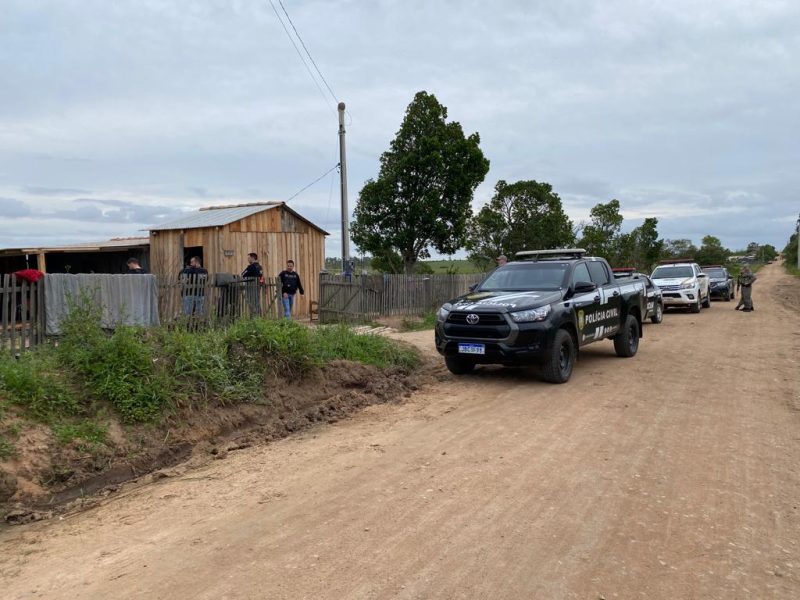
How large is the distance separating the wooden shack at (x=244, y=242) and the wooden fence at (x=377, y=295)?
5.68ft

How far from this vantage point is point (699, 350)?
37.9ft

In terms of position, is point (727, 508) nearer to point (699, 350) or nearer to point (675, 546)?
point (675, 546)

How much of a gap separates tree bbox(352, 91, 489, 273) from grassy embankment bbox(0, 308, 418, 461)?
44.3ft

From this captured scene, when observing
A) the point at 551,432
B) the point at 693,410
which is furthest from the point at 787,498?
the point at 693,410

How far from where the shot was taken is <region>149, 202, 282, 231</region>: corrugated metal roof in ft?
53.5

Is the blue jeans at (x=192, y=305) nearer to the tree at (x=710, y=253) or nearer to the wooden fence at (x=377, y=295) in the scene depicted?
the wooden fence at (x=377, y=295)

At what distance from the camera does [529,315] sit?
815 centimetres

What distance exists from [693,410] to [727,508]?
297cm

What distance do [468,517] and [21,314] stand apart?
6.65m

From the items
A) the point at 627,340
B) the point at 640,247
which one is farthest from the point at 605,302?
the point at 640,247

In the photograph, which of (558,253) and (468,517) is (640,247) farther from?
(468,517)

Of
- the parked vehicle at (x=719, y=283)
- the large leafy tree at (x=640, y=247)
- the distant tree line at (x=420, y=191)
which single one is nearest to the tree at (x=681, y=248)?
the large leafy tree at (x=640, y=247)

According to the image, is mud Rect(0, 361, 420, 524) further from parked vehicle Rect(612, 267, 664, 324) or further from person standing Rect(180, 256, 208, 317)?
parked vehicle Rect(612, 267, 664, 324)

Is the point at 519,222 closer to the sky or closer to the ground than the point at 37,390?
closer to the sky
